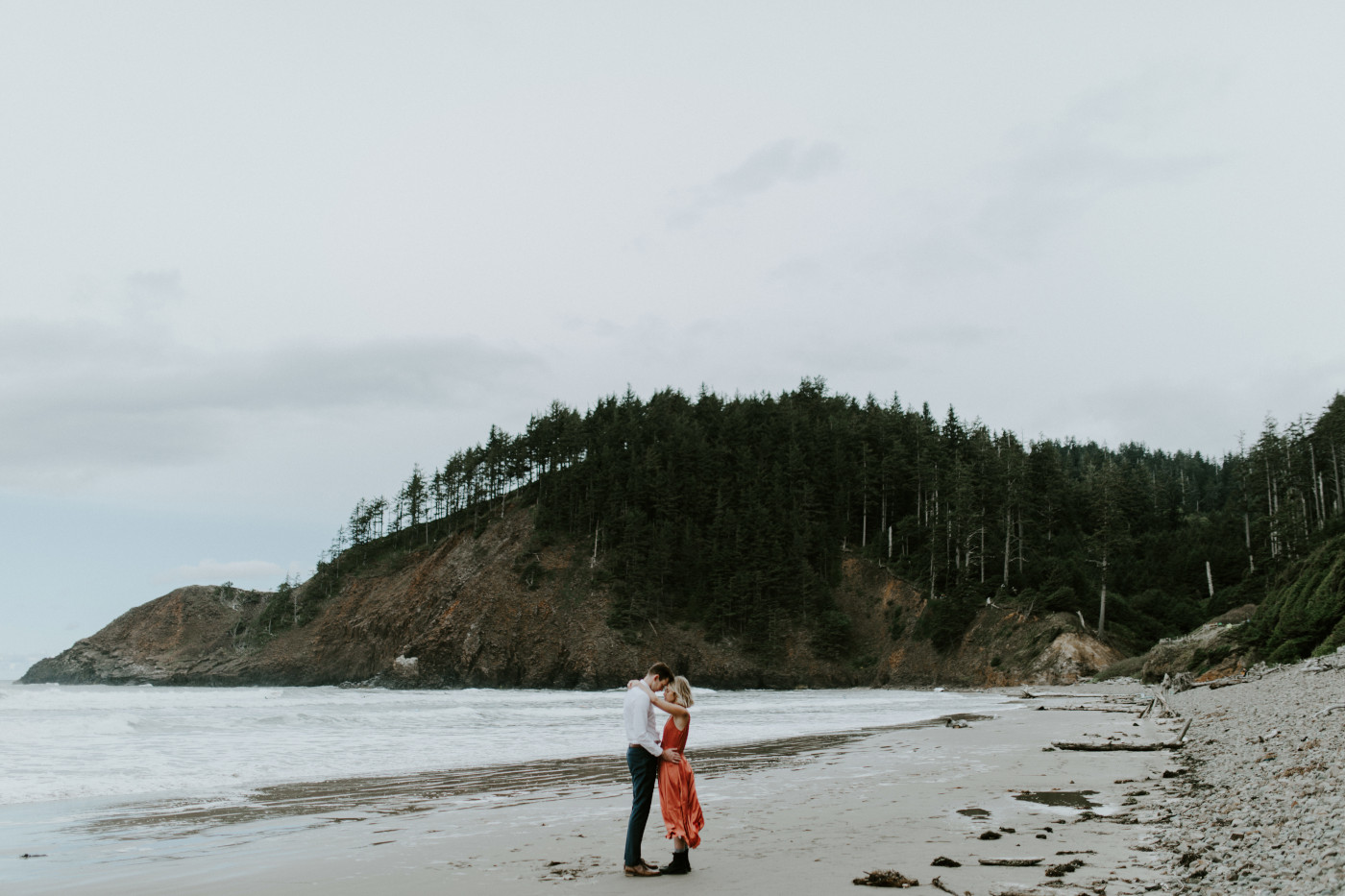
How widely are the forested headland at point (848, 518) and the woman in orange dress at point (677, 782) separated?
5352 centimetres

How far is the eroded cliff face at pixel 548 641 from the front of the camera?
5831 cm

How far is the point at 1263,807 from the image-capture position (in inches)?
296

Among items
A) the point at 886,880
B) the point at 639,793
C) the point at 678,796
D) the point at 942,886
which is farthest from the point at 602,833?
the point at 942,886

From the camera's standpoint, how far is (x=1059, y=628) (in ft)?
175

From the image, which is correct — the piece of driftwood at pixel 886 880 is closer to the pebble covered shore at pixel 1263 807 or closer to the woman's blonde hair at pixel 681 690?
the pebble covered shore at pixel 1263 807

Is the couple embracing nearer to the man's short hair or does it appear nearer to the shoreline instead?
the man's short hair

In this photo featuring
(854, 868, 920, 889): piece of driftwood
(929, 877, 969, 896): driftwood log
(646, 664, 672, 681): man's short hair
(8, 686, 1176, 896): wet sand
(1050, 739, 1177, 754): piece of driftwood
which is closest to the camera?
(929, 877, 969, 896): driftwood log

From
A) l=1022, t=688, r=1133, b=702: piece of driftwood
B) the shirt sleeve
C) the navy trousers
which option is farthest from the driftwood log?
l=1022, t=688, r=1133, b=702: piece of driftwood

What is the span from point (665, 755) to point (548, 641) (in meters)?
62.7

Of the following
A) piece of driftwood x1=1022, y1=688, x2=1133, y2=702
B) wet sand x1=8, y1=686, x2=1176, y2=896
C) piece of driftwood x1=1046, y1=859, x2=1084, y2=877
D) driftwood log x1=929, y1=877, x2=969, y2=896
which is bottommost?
piece of driftwood x1=1022, y1=688, x2=1133, y2=702

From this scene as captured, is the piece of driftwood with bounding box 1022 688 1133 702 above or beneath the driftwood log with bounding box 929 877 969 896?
beneath

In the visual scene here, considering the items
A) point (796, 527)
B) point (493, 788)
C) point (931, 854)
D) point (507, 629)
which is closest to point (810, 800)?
point (931, 854)

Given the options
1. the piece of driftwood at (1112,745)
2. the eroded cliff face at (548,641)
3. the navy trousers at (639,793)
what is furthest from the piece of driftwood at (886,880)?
the eroded cliff face at (548,641)

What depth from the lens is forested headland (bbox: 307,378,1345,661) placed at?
61.8m
